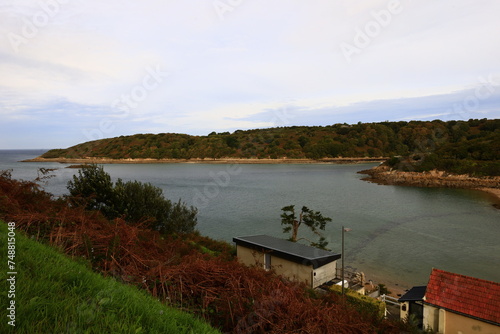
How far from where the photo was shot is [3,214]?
5355 millimetres

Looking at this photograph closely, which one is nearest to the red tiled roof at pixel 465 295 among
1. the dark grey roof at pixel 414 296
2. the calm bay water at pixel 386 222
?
the dark grey roof at pixel 414 296

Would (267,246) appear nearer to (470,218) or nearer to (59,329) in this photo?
(59,329)

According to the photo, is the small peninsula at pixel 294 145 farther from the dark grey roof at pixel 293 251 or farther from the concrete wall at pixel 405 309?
the concrete wall at pixel 405 309

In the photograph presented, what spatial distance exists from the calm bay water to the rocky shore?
14.5 feet

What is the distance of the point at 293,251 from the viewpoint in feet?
45.6

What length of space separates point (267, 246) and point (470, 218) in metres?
32.5

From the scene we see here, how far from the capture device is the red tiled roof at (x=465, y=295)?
30.5 ft

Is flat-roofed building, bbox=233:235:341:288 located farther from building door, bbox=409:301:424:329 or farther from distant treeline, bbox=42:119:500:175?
distant treeline, bbox=42:119:500:175

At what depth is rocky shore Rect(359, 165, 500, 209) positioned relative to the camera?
56188 mm

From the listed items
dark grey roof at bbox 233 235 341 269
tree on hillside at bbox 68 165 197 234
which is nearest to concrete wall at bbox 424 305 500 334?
dark grey roof at bbox 233 235 341 269

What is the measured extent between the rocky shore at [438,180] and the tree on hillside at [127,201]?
53.6 metres

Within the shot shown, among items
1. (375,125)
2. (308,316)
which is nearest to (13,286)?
(308,316)

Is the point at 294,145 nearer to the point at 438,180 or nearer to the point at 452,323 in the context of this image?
the point at 438,180

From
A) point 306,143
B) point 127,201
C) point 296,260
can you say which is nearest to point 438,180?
point 296,260
